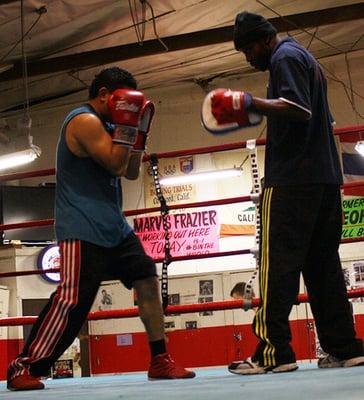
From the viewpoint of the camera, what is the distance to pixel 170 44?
8312 millimetres

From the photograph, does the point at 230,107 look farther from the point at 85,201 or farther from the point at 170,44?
the point at 170,44

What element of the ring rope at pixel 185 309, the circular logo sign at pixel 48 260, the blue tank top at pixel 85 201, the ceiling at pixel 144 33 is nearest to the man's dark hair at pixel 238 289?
the circular logo sign at pixel 48 260

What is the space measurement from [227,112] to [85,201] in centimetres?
63

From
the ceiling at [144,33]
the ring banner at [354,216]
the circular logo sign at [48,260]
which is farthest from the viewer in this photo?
the circular logo sign at [48,260]

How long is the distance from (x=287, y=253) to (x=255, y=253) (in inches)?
27.6

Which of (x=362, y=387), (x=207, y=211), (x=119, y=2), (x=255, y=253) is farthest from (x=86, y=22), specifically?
(x=362, y=387)

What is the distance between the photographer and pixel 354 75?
9812mm

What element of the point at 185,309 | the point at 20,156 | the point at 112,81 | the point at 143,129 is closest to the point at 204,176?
the point at 20,156

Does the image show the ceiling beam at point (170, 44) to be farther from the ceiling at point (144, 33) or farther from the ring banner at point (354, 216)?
the ring banner at point (354, 216)

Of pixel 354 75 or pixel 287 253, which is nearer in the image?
pixel 287 253

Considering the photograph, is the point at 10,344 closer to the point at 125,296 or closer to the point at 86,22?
the point at 125,296

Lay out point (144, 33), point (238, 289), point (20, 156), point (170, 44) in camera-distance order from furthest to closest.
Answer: point (238, 289) → point (144, 33) → point (170, 44) → point (20, 156)

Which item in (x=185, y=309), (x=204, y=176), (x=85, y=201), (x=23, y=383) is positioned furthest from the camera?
(x=204, y=176)

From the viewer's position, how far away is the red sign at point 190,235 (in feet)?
33.2
